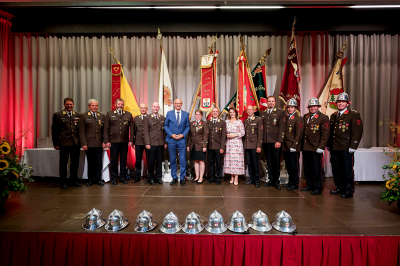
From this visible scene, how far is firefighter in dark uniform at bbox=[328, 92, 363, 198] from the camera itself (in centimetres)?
328

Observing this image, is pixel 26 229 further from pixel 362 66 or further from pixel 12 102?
pixel 362 66

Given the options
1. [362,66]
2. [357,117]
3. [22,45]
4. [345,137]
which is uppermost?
[22,45]

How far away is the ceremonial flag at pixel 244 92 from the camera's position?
15.3ft

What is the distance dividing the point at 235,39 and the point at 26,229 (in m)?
5.55

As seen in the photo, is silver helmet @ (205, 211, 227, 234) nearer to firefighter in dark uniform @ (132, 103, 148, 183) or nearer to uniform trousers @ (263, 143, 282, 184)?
uniform trousers @ (263, 143, 282, 184)

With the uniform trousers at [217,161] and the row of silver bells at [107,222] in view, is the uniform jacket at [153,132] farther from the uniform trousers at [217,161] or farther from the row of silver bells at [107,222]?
the row of silver bells at [107,222]

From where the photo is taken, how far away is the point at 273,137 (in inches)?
155

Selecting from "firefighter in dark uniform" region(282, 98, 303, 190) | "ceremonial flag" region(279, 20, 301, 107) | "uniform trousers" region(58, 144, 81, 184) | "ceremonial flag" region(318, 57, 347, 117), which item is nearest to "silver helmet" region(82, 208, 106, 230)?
"uniform trousers" region(58, 144, 81, 184)

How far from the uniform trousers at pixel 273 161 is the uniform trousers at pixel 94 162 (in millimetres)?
3449

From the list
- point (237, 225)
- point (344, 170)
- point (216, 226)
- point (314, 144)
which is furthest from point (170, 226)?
point (344, 170)

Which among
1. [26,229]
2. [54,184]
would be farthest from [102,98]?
[26,229]

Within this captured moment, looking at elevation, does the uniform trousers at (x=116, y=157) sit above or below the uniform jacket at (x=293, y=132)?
below

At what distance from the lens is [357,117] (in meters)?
3.29

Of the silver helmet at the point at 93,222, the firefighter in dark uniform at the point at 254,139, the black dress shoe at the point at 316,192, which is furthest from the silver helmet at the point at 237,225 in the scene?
the black dress shoe at the point at 316,192
